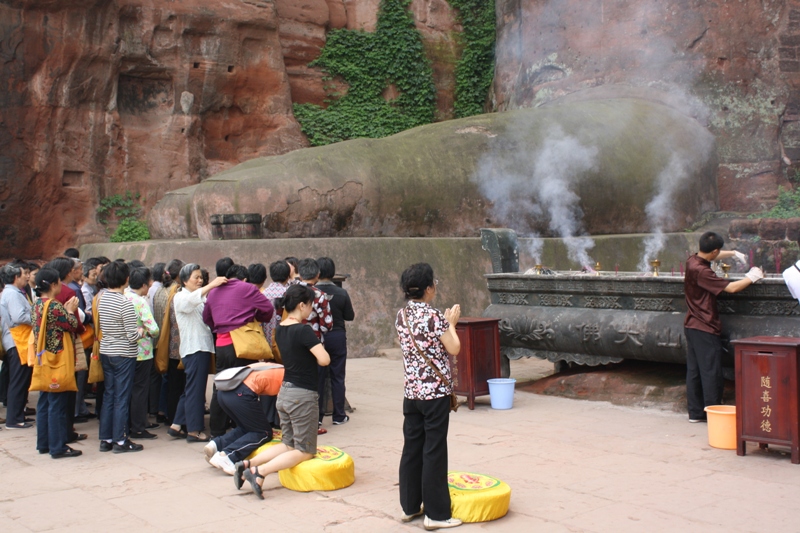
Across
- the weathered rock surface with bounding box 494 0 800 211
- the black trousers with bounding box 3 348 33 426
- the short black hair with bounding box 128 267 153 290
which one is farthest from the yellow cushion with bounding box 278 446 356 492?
the weathered rock surface with bounding box 494 0 800 211

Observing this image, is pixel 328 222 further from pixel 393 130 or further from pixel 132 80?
pixel 393 130

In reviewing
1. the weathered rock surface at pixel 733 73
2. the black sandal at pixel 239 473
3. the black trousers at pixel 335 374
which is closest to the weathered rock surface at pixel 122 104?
the weathered rock surface at pixel 733 73

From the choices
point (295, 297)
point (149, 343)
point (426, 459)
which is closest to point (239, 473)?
point (295, 297)

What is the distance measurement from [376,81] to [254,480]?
1172cm

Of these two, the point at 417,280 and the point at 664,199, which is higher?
the point at 664,199

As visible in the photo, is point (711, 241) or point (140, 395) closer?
point (711, 241)

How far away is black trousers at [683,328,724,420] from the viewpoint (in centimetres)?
504

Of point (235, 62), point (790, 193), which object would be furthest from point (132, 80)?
point (790, 193)

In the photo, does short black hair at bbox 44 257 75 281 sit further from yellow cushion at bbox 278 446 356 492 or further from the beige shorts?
yellow cushion at bbox 278 446 356 492

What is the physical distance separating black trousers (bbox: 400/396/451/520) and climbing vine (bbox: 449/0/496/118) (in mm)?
12510

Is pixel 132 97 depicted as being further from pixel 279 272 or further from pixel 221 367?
pixel 221 367

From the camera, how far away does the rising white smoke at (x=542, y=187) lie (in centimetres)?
946

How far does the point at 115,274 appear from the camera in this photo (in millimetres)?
4953

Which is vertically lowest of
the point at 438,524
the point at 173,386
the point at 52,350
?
the point at 438,524
